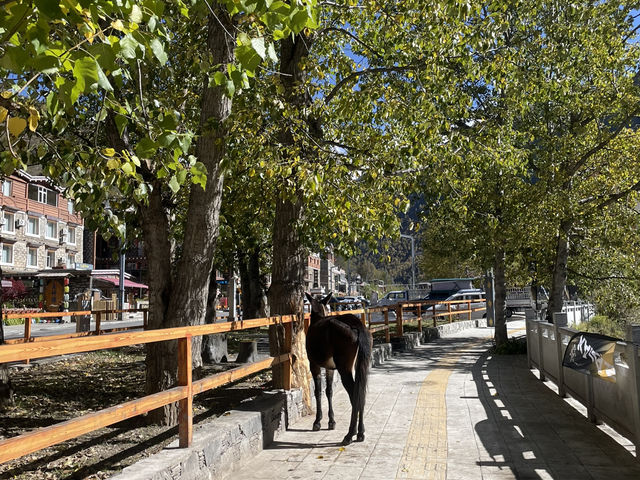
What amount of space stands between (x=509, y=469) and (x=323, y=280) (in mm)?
A: 126230

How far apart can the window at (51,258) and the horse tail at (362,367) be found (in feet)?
176

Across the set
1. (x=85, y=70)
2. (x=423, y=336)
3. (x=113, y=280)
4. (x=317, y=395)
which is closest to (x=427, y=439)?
(x=317, y=395)

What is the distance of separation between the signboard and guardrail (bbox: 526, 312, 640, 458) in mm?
96

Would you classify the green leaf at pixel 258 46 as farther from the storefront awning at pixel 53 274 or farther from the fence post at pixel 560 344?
the storefront awning at pixel 53 274

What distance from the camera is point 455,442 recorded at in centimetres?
682

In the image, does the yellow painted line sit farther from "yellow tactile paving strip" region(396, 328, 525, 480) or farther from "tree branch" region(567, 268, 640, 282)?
"tree branch" region(567, 268, 640, 282)

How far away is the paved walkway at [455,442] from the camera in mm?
5695

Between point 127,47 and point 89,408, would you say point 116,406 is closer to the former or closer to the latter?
point 127,47

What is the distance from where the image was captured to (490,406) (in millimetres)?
9094

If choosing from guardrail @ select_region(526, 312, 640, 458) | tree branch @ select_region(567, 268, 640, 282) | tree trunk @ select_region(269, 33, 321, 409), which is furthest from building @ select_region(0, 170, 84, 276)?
guardrail @ select_region(526, 312, 640, 458)

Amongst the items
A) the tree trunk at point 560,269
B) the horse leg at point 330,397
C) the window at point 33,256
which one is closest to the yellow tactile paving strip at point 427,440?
the horse leg at point 330,397

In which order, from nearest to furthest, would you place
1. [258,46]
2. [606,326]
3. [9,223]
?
[258,46] < [606,326] < [9,223]

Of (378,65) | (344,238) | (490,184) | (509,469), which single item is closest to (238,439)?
(509,469)

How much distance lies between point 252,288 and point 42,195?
34533mm
